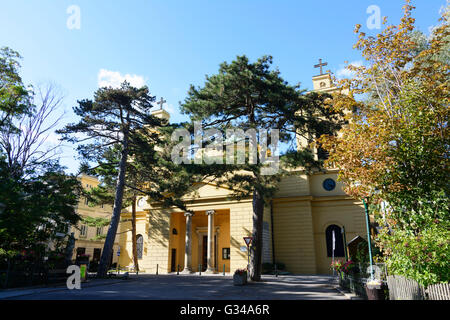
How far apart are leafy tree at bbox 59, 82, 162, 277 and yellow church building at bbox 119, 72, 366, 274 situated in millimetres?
7826

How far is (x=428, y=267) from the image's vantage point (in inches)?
292

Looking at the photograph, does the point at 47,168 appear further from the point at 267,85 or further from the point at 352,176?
the point at 352,176

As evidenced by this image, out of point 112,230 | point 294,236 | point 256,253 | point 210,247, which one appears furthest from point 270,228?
point 112,230

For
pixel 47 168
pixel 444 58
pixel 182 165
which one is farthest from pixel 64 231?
pixel 444 58

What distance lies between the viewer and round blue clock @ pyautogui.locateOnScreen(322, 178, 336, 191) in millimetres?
27406

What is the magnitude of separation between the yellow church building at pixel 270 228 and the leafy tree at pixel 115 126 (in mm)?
7826

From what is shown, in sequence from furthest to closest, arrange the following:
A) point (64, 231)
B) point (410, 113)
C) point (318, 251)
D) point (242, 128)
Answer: point (318, 251), point (64, 231), point (242, 128), point (410, 113)

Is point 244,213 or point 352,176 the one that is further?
point 244,213

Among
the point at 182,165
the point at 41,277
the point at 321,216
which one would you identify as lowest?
the point at 41,277

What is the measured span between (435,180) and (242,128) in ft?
33.5

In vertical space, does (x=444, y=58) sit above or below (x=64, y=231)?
above

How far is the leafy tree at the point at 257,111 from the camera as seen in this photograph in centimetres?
1582

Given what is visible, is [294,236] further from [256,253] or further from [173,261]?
[173,261]

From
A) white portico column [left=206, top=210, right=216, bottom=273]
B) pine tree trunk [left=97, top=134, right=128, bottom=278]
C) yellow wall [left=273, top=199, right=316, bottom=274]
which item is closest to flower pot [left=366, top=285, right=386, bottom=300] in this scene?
pine tree trunk [left=97, top=134, right=128, bottom=278]
